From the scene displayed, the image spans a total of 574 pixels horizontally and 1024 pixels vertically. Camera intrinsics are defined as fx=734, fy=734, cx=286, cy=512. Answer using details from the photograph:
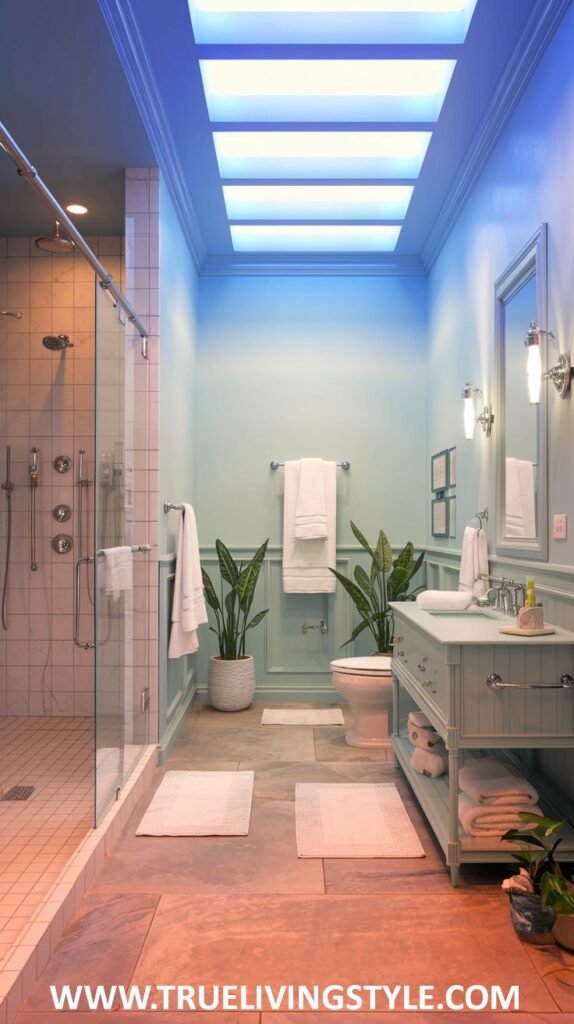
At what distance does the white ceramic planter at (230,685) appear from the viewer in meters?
4.25

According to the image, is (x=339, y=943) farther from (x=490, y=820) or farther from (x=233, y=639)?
(x=233, y=639)

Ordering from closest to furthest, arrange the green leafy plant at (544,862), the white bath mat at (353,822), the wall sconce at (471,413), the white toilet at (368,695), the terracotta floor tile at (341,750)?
the green leafy plant at (544,862) → the white bath mat at (353,822) → the wall sconce at (471,413) → the terracotta floor tile at (341,750) → the white toilet at (368,695)

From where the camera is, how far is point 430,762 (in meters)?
2.70

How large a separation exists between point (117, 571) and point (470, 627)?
1.25 meters

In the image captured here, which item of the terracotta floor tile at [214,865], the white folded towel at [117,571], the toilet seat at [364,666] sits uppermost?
the white folded towel at [117,571]

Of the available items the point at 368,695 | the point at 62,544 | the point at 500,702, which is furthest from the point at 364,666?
the point at 62,544

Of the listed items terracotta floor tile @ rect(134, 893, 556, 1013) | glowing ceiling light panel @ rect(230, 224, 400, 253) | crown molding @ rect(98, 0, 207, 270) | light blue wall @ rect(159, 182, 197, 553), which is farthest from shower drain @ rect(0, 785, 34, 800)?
glowing ceiling light panel @ rect(230, 224, 400, 253)

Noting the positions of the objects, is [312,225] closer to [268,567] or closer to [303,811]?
[268,567]

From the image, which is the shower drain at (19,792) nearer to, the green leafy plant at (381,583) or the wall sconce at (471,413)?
the green leafy plant at (381,583)

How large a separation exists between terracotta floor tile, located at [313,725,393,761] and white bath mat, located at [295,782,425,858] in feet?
1.19

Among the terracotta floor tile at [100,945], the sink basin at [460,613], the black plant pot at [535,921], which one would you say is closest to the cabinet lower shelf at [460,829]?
the black plant pot at [535,921]

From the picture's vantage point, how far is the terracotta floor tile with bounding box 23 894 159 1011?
66.1 inches

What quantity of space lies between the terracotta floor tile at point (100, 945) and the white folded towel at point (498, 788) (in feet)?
3.16

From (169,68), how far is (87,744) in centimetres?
290
